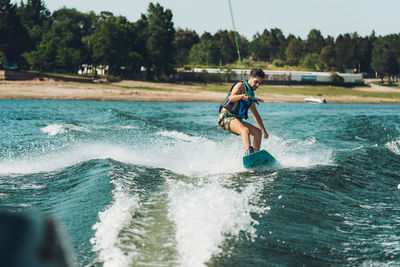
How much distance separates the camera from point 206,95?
163 feet

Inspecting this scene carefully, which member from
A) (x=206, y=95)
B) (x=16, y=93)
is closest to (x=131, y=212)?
(x=16, y=93)

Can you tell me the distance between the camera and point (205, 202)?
5.03m

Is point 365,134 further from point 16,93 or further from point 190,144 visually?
point 16,93

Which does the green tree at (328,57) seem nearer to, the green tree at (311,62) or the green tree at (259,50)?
the green tree at (311,62)

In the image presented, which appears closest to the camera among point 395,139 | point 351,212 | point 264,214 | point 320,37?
point 264,214

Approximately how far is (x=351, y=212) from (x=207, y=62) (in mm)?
92693

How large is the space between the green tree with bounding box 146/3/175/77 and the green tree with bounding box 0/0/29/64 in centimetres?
1892

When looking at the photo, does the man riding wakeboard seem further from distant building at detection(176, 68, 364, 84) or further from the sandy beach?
distant building at detection(176, 68, 364, 84)

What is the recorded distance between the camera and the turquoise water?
12.9ft

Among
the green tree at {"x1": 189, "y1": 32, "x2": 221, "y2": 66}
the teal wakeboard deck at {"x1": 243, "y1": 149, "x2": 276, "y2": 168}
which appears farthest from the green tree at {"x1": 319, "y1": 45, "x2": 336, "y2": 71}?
the teal wakeboard deck at {"x1": 243, "y1": 149, "x2": 276, "y2": 168}

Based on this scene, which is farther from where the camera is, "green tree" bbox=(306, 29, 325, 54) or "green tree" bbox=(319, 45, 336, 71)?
"green tree" bbox=(306, 29, 325, 54)

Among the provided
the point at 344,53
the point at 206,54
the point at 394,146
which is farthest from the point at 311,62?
the point at 394,146

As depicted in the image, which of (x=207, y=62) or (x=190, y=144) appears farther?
(x=207, y=62)

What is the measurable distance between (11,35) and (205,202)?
6438 cm
